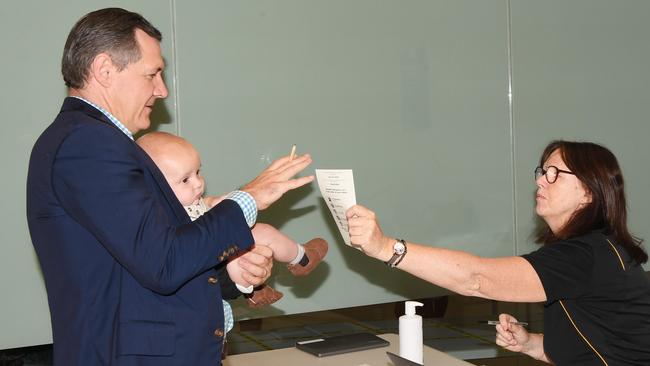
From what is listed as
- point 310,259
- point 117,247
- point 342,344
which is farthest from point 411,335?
point 117,247

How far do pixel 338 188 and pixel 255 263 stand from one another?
0.41 metres

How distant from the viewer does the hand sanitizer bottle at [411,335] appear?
252cm

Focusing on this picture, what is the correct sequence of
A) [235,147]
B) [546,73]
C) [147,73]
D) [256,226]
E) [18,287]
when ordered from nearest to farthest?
[147,73]
[256,226]
[18,287]
[235,147]
[546,73]

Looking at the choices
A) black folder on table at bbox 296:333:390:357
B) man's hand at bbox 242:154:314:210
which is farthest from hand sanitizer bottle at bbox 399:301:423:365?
man's hand at bbox 242:154:314:210

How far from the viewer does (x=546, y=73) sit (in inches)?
153

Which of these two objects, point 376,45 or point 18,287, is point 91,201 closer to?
point 18,287

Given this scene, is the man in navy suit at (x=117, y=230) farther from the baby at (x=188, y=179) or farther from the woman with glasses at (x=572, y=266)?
the woman with glasses at (x=572, y=266)

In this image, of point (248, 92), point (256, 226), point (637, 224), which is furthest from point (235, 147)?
point (637, 224)

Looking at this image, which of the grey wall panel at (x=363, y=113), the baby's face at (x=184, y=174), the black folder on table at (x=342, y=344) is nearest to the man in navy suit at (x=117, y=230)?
the baby's face at (x=184, y=174)

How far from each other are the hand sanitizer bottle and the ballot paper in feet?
1.98

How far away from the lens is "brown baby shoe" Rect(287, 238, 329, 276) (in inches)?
105

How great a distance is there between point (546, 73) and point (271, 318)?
1833mm

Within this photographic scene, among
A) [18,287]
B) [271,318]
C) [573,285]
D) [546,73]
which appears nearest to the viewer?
[573,285]

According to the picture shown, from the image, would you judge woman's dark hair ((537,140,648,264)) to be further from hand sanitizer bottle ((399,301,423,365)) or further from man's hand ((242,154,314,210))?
man's hand ((242,154,314,210))
